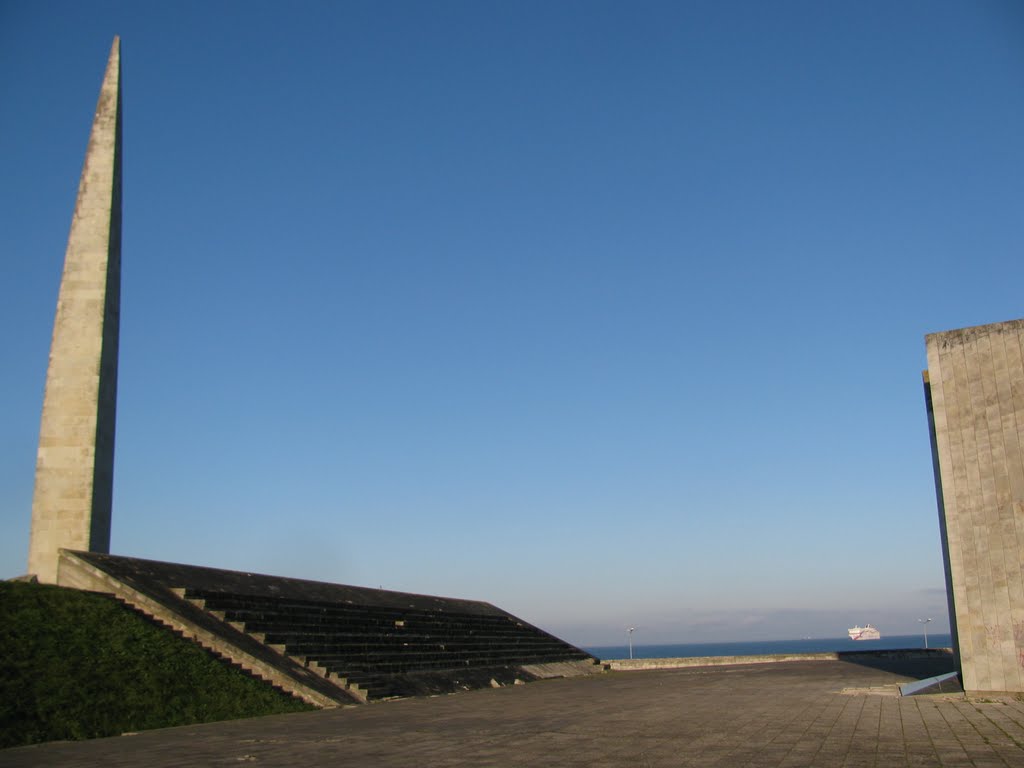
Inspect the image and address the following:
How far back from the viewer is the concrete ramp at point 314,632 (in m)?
19.8

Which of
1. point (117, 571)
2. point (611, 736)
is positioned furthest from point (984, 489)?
point (117, 571)

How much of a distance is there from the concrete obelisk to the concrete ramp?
209 centimetres

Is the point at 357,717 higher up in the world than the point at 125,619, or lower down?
lower down

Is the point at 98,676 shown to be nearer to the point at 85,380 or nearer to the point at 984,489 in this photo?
the point at 85,380

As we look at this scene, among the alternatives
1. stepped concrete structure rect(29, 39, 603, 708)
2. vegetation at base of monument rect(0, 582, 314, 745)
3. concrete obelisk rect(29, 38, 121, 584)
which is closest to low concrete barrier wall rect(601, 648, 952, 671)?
stepped concrete structure rect(29, 39, 603, 708)

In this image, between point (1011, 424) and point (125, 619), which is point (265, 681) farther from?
point (1011, 424)

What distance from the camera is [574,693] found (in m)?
23.3

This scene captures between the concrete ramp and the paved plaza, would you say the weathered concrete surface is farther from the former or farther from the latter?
the paved plaza

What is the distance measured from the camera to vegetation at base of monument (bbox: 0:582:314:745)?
14.0 meters

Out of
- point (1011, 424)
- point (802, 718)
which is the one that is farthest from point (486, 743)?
point (1011, 424)

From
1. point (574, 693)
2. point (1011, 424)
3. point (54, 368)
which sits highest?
point (54, 368)

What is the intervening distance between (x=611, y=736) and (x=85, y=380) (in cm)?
1751

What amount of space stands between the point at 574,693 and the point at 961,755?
14066mm

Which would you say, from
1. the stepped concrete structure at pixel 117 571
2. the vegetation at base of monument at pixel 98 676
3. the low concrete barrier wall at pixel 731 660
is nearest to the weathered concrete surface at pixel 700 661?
the low concrete barrier wall at pixel 731 660
